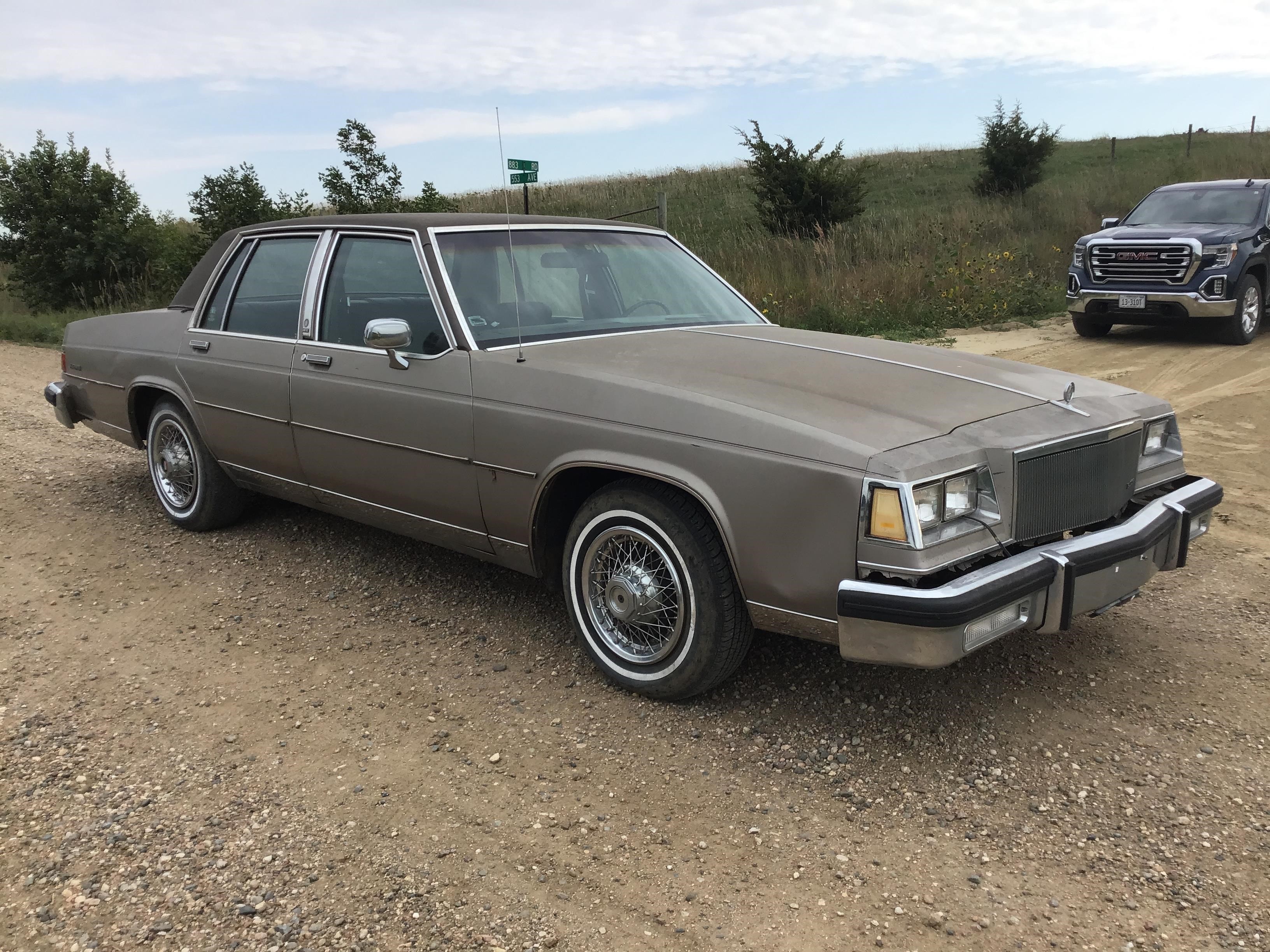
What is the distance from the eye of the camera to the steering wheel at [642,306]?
4.16m

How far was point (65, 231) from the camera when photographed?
1723 cm

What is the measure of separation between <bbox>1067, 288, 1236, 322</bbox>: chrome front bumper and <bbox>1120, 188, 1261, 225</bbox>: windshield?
1.37m

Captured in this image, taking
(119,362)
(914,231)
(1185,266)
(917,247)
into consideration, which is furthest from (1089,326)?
(119,362)

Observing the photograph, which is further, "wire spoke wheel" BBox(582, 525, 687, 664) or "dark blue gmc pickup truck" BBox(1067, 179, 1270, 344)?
"dark blue gmc pickup truck" BBox(1067, 179, 1270, 344)

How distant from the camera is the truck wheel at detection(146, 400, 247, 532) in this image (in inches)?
202

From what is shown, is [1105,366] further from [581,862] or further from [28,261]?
[28,261]

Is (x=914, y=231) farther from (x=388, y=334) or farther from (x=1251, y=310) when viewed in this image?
(x=388, y=334)

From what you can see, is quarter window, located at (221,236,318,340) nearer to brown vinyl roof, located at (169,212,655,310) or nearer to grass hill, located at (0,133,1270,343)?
brown vinyl roof, located at (169,212,655,310)

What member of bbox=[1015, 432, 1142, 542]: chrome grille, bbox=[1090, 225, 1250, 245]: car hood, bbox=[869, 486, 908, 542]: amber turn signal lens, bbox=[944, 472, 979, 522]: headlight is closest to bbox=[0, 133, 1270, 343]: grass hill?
bbox=[1090, 225, 1250, 245]: car hood

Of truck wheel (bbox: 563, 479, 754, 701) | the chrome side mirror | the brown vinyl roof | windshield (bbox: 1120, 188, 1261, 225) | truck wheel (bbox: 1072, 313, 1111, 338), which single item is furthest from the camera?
truck wheel (bbox: 1072, 313, 1111, 338)

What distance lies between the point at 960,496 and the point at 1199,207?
11154 mm

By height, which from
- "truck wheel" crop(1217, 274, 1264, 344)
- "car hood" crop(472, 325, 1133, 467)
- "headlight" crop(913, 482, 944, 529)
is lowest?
"truck wheel" crop(1217, 274, 1264, 344)

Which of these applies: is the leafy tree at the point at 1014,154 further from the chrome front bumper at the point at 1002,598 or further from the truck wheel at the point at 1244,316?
the chrome front bumper at the point at 1002,598

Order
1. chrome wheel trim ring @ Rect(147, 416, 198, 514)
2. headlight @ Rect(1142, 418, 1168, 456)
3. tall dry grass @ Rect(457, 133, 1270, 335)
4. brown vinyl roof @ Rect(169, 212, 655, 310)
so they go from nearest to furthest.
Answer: headlight @ Rect(1142, 418, 1168, 456) < brown vinyl roof @ Rect(169, 212, 655, 310) < chrome wheel trim ring @ Rect(147, 416, 198, 514) < tall dry grass @ Rect(457, 133, 1270, 335)
